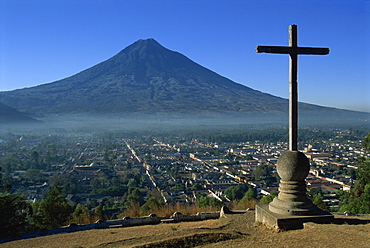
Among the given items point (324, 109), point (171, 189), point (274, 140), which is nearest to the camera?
point (171, 189)

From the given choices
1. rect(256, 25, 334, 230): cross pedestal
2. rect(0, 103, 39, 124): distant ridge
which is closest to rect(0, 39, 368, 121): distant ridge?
rect(0, 103, 39, 124): distant ridge

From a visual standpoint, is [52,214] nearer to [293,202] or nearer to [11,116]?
[293,202]

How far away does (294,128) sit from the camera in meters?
7.49

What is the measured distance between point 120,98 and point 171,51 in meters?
42.9

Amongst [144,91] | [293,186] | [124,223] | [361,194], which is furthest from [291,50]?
[144,91]

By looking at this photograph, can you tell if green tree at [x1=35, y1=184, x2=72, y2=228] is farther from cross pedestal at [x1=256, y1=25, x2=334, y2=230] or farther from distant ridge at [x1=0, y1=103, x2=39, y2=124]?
distant ridge at [x1=0, y1=103, x2=39, y2=124]

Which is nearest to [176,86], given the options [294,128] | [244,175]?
[244,175]

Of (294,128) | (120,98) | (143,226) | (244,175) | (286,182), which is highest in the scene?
(120,98)

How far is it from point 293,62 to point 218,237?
13.1 ft

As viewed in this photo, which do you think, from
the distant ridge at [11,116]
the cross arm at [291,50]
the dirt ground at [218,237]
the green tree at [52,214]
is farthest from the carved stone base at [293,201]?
the distant ridge at [11,116]

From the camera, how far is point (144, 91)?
118875mm

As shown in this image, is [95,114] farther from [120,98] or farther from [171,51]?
[171,51]

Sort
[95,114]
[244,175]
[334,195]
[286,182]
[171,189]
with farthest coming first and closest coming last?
[95,114], [244,175], [171,189], [334,195], [286,182]

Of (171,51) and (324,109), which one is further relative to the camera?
(324,109)
